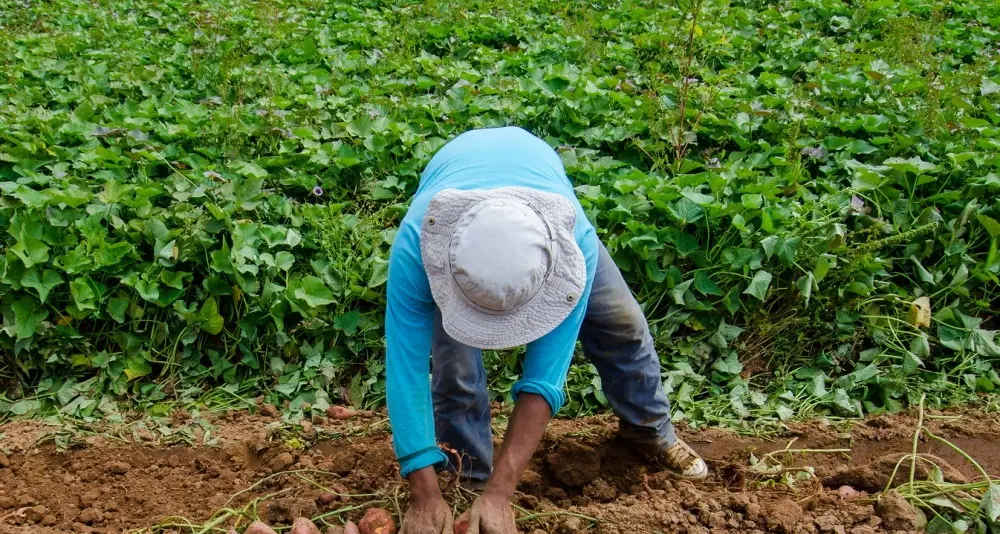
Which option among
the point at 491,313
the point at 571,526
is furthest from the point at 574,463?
the point at 491,313

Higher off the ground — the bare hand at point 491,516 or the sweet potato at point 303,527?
the bare hand at point 491,516

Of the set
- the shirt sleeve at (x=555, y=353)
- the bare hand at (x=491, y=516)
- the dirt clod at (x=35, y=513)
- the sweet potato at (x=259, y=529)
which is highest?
the shirt sleeve at (x=555, y=353)

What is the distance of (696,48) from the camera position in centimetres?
452

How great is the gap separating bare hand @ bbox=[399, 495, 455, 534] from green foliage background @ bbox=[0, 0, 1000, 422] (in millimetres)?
1127

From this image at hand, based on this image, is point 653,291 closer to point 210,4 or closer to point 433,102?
point 433,102

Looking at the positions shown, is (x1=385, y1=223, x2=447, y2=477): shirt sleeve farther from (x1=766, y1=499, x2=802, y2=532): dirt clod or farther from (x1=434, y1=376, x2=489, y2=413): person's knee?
(x1=766, y1=499, x2=802, y2=532): dirt clod

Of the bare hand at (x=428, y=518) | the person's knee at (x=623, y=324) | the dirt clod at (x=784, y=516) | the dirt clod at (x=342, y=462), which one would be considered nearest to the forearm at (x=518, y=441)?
the bare hand at (x=428, y=518)

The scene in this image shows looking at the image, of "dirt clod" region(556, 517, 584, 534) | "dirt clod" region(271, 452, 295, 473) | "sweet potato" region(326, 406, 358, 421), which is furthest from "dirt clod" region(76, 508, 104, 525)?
"dirt clod" region(556, 517, 584, 534)

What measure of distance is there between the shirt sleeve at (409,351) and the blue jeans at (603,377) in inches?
13.2

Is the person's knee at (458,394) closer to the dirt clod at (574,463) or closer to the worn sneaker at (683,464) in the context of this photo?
the dirt clod at (574,463)

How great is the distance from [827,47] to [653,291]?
9.17 feet

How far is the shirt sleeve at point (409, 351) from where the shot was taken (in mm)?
1793

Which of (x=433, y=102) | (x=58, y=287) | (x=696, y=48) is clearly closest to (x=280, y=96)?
(x=433, y=102)

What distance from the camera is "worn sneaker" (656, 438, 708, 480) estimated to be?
2.61 metres
